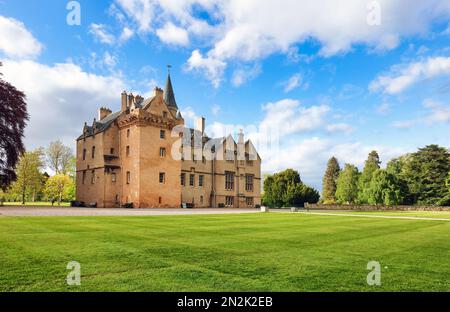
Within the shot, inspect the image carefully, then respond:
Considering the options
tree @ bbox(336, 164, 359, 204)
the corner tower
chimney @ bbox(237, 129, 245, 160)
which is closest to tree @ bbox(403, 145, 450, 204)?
tree @ bbox(336, 164, 359, 204)

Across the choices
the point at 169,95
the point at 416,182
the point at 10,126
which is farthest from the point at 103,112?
the point at 416,182

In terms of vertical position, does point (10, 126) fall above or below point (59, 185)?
above

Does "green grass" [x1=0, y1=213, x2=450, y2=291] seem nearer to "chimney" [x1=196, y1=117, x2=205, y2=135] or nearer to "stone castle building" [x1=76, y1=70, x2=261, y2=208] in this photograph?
"stone castle building" [x1=76, y1=70, x2=261, y2=208]

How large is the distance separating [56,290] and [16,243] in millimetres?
5393

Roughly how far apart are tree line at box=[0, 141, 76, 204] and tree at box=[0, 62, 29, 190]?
20.1 m

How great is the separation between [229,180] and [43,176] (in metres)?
37.3

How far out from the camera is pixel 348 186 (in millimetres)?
76562

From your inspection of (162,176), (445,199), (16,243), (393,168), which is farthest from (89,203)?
(393,168)

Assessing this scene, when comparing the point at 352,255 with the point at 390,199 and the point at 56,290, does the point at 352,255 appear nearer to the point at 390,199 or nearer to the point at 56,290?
the point at 56,290

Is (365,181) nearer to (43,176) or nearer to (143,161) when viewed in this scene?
(143,161)

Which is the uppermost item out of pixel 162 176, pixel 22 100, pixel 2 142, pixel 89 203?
pixel 22 100

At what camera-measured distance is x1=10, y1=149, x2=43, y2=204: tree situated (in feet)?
184
